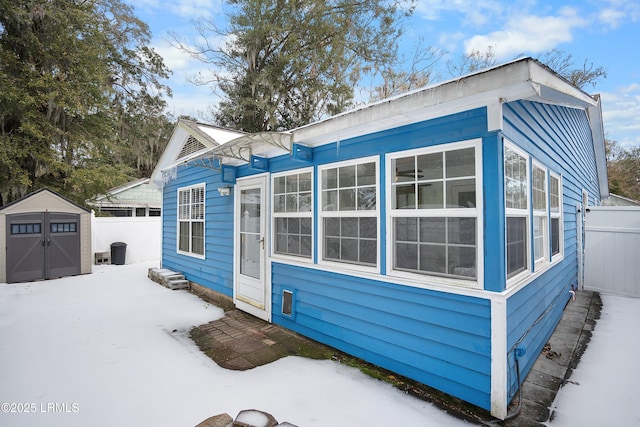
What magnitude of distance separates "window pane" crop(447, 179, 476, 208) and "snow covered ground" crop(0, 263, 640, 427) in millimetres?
1656

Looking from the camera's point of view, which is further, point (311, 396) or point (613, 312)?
point (613, 312)

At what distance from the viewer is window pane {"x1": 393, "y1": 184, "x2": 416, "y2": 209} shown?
2861 mm

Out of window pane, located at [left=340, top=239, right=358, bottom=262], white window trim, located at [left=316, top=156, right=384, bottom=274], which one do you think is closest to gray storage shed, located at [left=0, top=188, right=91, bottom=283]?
white window trim, located at [left=316, top=156, right=384, bottom=274]

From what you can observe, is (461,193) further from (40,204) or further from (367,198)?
(40,204)

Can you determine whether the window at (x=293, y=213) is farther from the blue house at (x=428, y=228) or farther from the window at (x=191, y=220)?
the window at (x=191, y=220)

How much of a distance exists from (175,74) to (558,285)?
17.6 m

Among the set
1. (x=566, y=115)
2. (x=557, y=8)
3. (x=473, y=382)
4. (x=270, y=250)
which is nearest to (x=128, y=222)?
(x=270, y=250)

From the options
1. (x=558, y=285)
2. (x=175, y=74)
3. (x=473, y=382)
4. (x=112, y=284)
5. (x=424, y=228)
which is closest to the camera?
(x=473, y=382)

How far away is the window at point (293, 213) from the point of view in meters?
3.94

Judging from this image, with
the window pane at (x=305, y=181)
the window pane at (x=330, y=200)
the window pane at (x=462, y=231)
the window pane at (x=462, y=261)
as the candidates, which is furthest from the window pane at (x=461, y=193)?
the window pane at (x=305, y=181)

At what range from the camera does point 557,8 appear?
878 cm

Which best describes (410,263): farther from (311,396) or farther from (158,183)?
(158,183)

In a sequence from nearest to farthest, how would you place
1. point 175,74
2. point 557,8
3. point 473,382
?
point 473,382, point 557,8, point 175,74

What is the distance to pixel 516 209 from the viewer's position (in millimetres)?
2768
